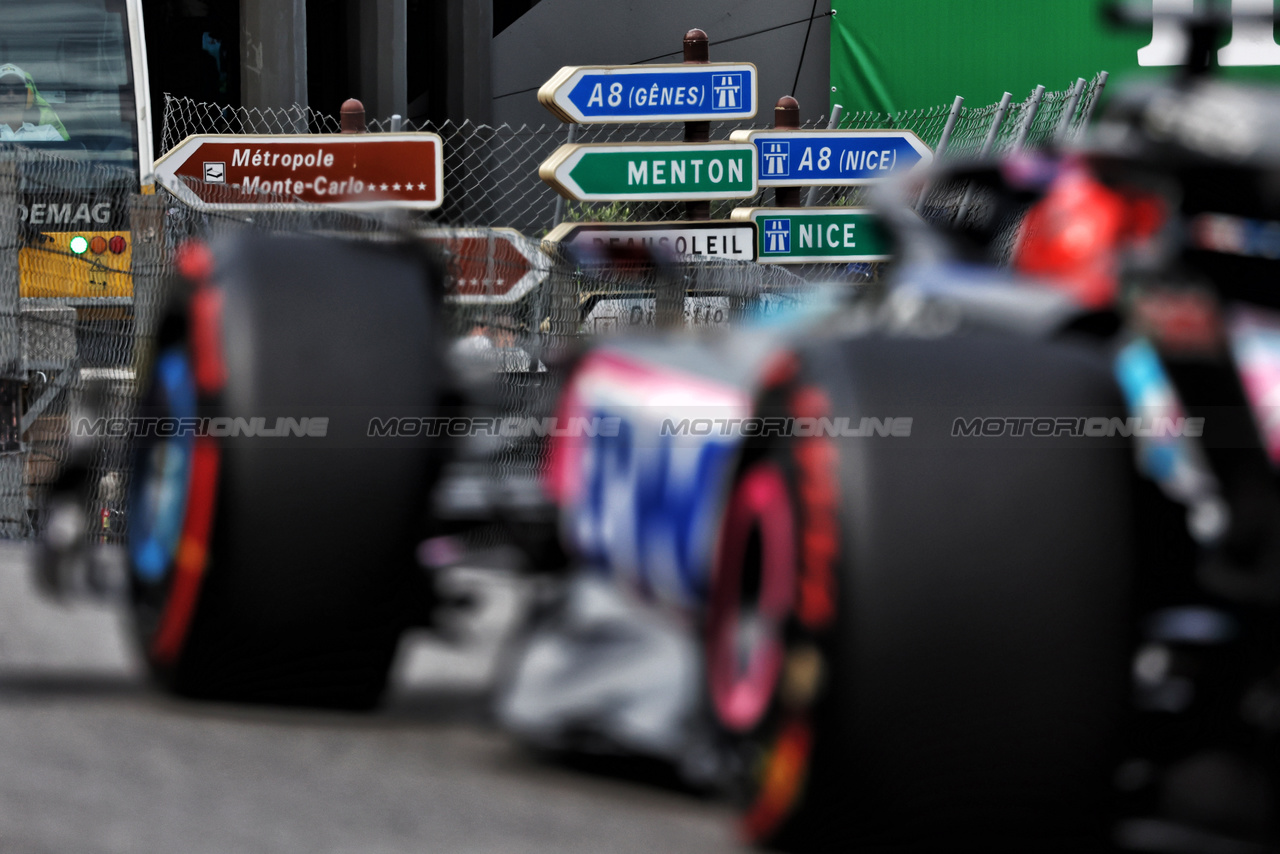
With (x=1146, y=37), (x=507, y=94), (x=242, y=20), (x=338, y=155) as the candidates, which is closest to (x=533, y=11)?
(x=507, y=94)

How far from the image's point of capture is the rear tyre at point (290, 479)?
2.23m

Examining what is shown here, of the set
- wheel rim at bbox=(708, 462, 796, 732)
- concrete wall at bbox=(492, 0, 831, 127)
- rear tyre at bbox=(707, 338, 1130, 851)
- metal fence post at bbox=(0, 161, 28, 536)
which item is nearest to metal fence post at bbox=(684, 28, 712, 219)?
metal fence post at bbox=(0, 161, 28, 536)

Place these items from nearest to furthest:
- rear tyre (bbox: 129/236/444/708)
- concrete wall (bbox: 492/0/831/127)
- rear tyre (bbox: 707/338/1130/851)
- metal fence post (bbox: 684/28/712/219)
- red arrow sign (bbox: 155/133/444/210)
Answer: rear tyre (bbox: 707/338/1130/851) < rear tyre (bbox: 129/236/444/708) < red arrow sign (bbox: 155/133/444/210) < metal fence post (bbox: 684/28/712/219) < concrete wall (bbox: 492/0/831/127)

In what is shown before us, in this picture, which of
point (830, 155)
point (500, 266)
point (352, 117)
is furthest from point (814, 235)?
point (500, 266)

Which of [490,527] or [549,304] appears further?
[549,304]

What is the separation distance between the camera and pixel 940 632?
4.83ft

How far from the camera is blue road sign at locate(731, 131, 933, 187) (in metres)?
11.2

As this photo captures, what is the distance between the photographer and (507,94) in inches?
962

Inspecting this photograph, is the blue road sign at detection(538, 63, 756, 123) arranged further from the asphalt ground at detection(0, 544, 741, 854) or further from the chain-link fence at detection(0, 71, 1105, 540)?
the asphalt ground at detection(0, 544, 741, 854)

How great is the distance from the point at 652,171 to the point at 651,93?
0.59m

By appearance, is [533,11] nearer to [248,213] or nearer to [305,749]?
[248,213]

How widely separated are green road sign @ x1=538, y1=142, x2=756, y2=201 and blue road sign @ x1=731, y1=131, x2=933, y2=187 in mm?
716

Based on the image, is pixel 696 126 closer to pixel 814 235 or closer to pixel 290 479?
pixel 814 235

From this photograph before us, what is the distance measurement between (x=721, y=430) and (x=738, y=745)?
1.46ft
